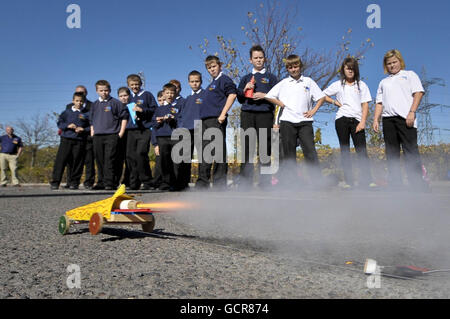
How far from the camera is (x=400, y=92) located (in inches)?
215

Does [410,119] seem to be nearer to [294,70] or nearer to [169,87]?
[294,70]

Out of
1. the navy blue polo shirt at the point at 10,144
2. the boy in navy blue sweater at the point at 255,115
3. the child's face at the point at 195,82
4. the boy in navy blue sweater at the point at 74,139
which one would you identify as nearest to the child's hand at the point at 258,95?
the boy in navy blue sweater at the point at 255,115

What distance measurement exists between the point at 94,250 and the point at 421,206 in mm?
3209

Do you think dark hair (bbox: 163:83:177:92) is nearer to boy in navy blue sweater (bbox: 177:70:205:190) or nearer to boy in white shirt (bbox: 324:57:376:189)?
boy in navy blue sweater (bbox: 177:70:205:190)

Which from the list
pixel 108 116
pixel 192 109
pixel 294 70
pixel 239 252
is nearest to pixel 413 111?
pixel 294 70

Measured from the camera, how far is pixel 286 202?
4645 mm

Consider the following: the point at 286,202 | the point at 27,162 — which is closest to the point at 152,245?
the point at 286,202

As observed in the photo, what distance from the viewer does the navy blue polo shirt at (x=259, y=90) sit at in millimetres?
6375

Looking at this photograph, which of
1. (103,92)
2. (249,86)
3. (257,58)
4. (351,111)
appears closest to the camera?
(351,111)

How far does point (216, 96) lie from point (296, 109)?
4.38 ft

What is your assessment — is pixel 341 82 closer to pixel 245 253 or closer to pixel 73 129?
pixel 245 253

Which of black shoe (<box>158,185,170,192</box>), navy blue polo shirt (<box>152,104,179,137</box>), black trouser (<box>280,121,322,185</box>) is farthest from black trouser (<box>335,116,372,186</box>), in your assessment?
black shoe (<box>158,185,170,192</box>)

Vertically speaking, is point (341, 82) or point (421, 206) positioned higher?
point (341, 82)

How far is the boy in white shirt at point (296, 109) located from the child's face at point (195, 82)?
1287mm
